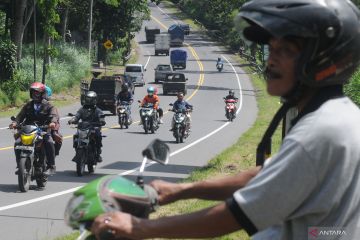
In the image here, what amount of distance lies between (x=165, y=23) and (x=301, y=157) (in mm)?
119010

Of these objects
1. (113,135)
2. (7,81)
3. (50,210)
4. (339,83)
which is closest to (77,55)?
(7,81)

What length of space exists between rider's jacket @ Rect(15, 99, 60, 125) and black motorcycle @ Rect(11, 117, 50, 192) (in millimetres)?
124

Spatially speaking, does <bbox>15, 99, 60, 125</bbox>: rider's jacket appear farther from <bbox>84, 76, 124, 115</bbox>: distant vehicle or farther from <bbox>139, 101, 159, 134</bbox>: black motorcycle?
<bbox>84, 76, 124, 115</bbox>: distant vehicle

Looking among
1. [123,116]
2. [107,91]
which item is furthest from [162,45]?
[123,116]

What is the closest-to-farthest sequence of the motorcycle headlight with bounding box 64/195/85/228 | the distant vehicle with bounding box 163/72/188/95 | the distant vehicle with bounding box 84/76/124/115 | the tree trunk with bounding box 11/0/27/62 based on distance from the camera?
the motorcycle headlight with bounding box 64/195/85/228 → the distant vehicle with bounding box 84/76/124/115 → the tree trunk with bounding box 11/0/27/62 → the distant vehicle with bounding box 163/72/188/95

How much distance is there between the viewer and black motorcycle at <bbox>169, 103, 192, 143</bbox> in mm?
25609

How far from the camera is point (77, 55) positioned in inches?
2131

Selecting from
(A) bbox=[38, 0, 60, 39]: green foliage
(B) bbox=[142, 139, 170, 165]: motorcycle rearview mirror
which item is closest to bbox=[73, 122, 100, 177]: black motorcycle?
(B) bbox=[142, 139, 170, 165]: motorcycle rearview mirror

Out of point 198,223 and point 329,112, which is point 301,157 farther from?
point 198,223

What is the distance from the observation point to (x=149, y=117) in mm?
28250

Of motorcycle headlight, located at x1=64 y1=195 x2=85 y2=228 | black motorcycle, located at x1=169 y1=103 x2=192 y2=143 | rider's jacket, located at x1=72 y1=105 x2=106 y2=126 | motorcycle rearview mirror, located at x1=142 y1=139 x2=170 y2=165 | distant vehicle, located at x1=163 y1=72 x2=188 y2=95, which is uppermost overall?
motorcycle rearview mirror, located at x1=142 y1=139 x2=170 y2=165

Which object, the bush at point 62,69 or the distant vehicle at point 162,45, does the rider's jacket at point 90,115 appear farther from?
the distant vehicle at point 162,45

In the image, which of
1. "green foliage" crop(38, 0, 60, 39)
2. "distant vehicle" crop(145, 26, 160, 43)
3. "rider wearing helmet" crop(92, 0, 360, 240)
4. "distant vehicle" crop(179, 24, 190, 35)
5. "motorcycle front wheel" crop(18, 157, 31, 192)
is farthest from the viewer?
"distant vehicle" crop(179, 24, 190, 35)

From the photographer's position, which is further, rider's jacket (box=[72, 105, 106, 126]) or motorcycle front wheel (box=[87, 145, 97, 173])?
rider's jacket (box=[72, 105, 106, 126])
